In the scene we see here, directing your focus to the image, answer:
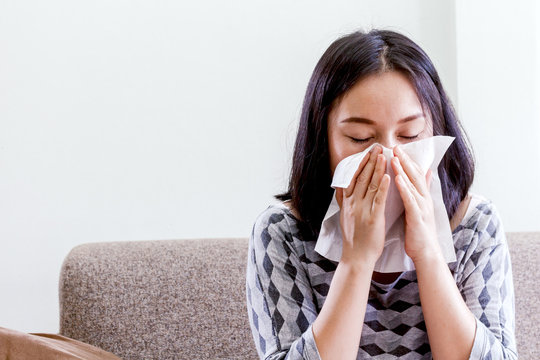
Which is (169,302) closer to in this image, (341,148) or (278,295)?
(278,295)

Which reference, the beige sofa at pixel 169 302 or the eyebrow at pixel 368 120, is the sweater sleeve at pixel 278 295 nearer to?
the eyebrow at pixel 368 120

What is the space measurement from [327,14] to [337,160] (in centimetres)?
82

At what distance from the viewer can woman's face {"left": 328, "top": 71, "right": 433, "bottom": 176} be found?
1006mm

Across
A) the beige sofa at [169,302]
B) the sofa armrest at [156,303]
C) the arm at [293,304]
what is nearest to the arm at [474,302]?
the arm at [293,304]

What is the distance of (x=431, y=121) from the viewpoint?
107 cm

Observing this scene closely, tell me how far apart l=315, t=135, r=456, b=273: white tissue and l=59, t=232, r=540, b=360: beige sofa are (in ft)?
1.49

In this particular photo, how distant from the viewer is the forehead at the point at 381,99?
3.30ft

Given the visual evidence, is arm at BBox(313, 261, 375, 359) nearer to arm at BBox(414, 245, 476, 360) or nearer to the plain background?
arm at BBox(414, 245, 476, 360)

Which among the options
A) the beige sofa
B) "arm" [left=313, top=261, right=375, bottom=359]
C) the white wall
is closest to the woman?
"arm" [left=313, top=261, right=375, bottom=359]

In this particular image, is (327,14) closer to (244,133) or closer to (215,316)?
(244,133)

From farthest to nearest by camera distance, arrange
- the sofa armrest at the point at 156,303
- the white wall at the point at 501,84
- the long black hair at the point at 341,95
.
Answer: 1. the white wall at the point at 501,84
2. the sofa armrest at the point at 156,303
3. the long black hair at the point at 341,95

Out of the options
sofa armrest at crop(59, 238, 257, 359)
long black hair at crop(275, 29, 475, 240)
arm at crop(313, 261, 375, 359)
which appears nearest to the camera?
arm at crop(313, 261, 375, 359)

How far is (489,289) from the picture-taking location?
106 cm

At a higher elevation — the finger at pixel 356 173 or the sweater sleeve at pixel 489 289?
the finger at pixel 356 173
